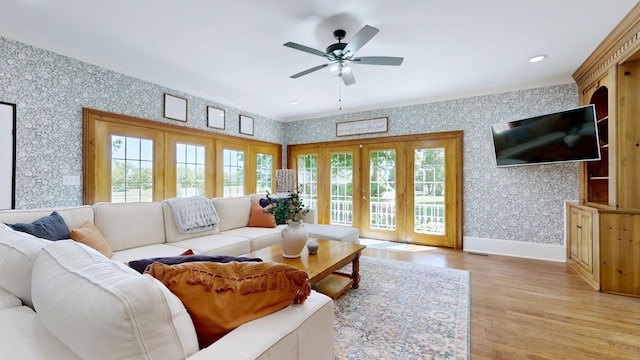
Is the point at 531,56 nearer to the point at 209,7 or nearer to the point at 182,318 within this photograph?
the point at 209,7

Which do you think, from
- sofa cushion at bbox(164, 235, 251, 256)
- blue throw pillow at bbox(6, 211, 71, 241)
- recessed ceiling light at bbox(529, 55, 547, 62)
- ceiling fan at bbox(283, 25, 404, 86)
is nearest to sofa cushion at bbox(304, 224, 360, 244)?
sofa cushion at bbox(164, 235, 251, 256)

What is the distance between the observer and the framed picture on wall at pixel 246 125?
202 inches

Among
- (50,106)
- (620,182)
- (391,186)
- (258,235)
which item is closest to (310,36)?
(258,235)

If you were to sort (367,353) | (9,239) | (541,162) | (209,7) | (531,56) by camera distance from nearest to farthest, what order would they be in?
1. (9,239)
2. (367,353)
3. (209,7)
4. (531,56)
5. (541,162)

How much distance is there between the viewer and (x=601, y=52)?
9.52 feet

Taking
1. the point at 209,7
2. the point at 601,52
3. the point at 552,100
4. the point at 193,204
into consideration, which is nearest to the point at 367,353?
the point at 193,204

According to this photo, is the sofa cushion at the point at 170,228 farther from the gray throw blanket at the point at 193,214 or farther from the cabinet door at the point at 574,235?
the cabinet door at the point at 574,235

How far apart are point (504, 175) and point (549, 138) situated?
823 mm

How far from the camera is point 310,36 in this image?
2.66 meters

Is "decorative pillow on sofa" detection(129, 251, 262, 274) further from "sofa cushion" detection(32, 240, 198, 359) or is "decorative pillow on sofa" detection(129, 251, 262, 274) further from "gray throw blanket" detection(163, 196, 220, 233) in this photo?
"gray throw blanket" detection(163, 196, 220, 233)

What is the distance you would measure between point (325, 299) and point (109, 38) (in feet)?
10.8

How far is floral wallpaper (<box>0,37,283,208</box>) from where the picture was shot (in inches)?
104

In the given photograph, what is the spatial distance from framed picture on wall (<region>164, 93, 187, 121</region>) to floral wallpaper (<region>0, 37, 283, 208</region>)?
0.47m

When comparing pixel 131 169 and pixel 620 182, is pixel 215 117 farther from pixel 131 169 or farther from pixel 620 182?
pixel 620 182
